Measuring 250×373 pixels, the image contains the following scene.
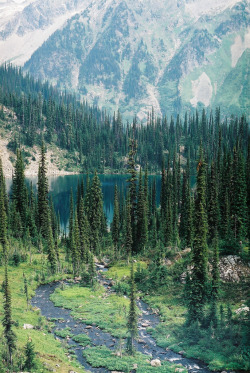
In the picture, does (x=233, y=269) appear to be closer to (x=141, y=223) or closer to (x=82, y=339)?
(x=82, y=339)

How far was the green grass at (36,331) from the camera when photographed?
94.4 ft

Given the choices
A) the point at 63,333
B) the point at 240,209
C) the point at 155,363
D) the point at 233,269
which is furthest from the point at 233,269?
the point at 63,333

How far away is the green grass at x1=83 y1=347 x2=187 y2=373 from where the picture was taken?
29.9 m

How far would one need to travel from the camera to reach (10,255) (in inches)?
2544

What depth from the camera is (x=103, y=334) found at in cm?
3769

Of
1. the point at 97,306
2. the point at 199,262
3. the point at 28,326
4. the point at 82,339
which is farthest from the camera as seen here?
the point at 97,306

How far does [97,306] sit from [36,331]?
35.7 feet

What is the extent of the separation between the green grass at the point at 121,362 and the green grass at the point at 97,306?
13.2 ft

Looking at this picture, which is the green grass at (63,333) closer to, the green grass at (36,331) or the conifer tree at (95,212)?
the green grass at (36,331)

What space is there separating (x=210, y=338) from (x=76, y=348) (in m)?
12.8

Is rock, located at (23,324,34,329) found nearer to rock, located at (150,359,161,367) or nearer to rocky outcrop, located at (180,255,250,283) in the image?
rock, located at (150,359,161,367)

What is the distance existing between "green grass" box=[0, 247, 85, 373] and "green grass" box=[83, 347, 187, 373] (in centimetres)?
190

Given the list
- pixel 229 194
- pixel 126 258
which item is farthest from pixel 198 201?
pixel 229 194

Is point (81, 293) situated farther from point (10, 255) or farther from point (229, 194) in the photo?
point (229, 194)
